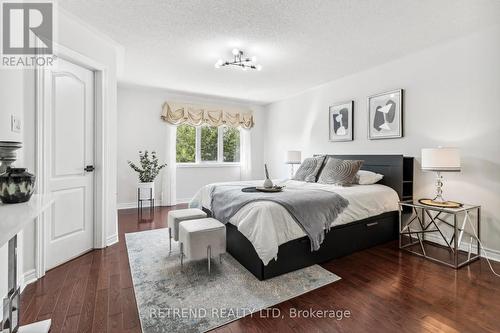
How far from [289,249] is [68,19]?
315 cm

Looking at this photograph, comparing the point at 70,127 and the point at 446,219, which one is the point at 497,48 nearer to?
the point at 446,219

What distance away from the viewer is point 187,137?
580cm

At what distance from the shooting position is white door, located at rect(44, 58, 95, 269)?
7.73 ft

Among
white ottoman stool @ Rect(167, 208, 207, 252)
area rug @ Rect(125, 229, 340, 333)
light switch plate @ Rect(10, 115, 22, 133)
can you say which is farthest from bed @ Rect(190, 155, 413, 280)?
light switch plate @ Rect(10, 115, 22, 133)

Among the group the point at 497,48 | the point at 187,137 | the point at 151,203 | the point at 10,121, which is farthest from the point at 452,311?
the point at 187,137

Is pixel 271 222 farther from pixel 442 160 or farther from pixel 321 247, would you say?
pixel 442 160

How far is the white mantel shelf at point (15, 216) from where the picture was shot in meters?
0.83

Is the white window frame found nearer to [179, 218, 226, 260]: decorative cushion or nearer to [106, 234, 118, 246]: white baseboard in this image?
[106, 234, 118, 246]: white baseboard

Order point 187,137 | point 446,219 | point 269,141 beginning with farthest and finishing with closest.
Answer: point 269,141, point 187,137, point 446,219

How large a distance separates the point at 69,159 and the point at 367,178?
145 inches

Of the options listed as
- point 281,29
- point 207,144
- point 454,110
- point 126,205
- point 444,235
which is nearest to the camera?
point 281,29

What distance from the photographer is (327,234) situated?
8.25 feet

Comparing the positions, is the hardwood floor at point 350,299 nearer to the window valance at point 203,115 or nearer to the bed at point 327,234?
the bed at point 327,234

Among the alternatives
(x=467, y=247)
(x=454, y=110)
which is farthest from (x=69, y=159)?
(x=467, y=247)
